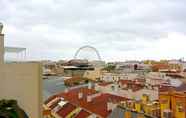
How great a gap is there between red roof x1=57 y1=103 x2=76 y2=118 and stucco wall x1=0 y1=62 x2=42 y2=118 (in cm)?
1457

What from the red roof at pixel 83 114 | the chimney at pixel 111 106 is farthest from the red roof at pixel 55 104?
the chimney at pixel 111 106

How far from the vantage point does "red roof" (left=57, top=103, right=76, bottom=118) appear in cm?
2088

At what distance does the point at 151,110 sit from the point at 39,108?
8.82 m

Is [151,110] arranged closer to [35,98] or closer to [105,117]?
[105,117]

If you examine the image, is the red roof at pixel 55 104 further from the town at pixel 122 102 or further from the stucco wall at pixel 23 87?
the stucco wall at pixel 23 87

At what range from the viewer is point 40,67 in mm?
5973

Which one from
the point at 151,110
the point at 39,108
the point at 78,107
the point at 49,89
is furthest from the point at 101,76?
the point at 39,108

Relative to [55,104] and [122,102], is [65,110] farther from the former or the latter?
[122,102]

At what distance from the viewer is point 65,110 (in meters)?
21.6

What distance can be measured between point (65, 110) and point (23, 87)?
51.6 ft

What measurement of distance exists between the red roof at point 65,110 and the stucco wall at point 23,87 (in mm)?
14573

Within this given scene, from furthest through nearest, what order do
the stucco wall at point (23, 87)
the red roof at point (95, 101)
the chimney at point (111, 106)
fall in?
the red roof at point (95, 101), the chimney at point (111, 106), the stucco wall at point (23, 87)

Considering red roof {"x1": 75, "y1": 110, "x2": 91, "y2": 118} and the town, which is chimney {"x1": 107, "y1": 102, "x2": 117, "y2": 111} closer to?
the town

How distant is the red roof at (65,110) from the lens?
20.9 m
